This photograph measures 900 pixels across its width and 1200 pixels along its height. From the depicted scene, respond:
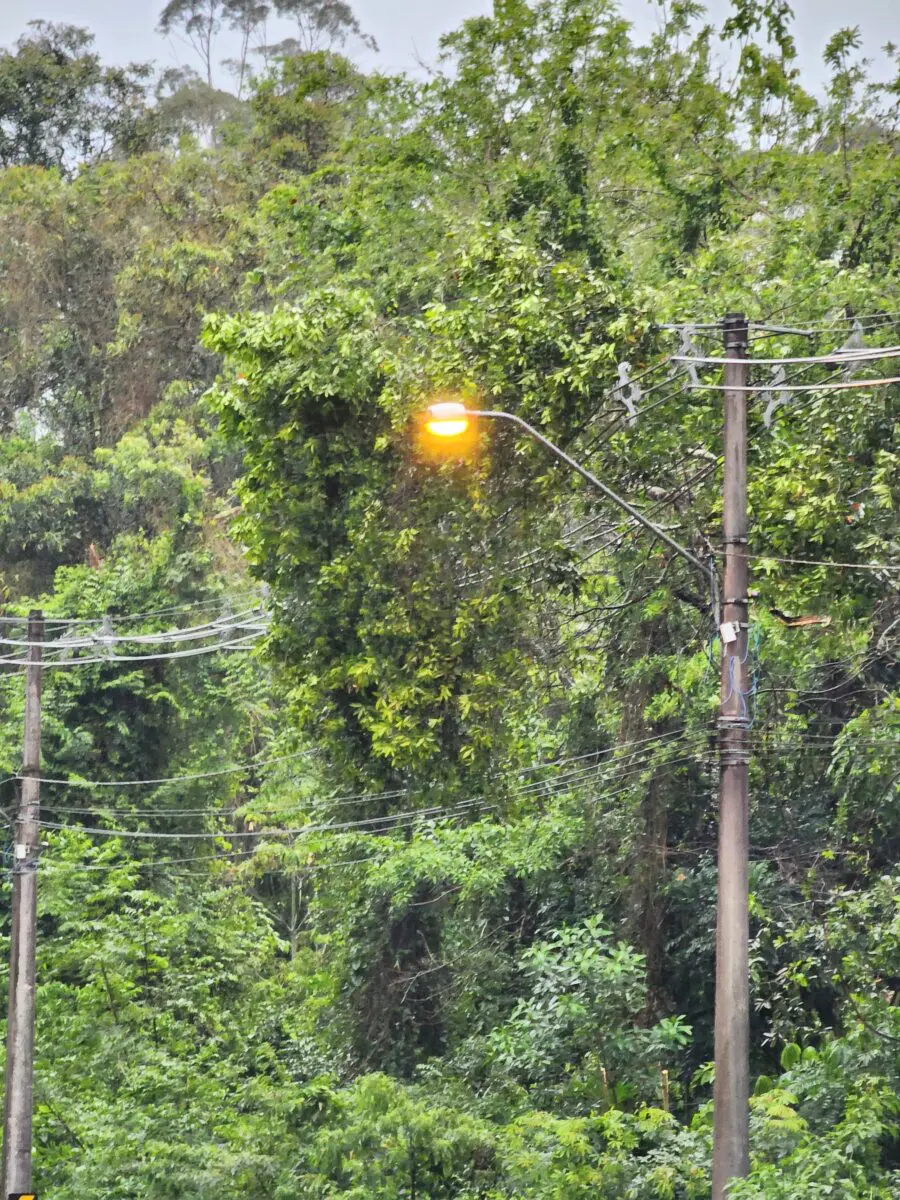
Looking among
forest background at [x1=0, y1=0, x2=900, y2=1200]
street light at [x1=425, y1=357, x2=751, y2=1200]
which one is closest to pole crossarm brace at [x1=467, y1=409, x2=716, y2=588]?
street light at [x1=425, y1=357, x2=751, y2=1200]

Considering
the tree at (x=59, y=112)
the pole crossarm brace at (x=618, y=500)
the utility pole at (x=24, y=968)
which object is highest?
the tree at (x=59, y=112)

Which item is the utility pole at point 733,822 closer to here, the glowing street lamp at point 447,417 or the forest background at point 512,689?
the forest background at point 512,689

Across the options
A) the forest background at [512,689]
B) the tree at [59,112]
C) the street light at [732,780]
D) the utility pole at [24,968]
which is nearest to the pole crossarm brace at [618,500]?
the street light at [732,780]

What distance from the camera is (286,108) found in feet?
127

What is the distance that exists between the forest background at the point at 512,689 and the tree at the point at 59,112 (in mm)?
15594

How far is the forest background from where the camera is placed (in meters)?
13.3

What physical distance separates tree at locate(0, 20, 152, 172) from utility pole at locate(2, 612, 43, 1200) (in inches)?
1067

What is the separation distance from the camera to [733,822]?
33.0 feet

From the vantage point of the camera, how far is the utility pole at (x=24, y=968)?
17766mm

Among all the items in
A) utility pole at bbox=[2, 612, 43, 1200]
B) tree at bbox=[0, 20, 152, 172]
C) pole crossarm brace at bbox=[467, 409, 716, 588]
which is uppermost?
tree at bbox=[0, 20, 152, 172]

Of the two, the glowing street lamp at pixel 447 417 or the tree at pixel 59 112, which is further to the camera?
the tree at pixel 59 112

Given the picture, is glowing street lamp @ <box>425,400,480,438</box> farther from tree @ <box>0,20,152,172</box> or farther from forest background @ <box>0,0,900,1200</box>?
tree @ <box>0,20,152,172</box>

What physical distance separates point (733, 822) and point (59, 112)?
38.2 metres

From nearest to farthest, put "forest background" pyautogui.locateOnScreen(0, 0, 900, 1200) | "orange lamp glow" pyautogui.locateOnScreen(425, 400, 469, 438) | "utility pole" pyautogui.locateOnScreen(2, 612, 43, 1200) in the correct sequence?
"orange lamp glow" pyautogui.locateOnScreen(425, 400, 469, 438)
"forest background" pyautogui.locateOnScreen(0, 0, 900, 1200)
"utility pole" pyautogui.locateOnScreen(2, 612, 43, 1200)
